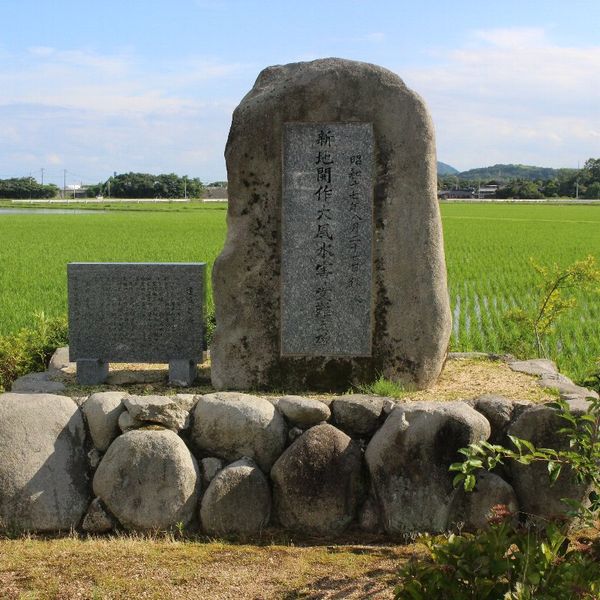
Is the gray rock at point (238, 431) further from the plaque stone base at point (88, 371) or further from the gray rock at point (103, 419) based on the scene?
the plaque stone base at point (88, 371)

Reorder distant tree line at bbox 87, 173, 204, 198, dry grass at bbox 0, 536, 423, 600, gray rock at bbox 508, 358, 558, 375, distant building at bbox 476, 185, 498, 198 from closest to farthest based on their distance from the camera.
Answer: dry grass at bbox 0, 536, 423, 600 → gray rock at bbox 508, 358, 558, 375 → distant tree line at bbox 87, 173, 204, 198 → distant building at bbox 476, 185, 498, 198

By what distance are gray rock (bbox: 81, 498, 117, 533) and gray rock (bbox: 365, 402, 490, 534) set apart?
5.80 feet

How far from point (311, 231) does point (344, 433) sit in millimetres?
2100

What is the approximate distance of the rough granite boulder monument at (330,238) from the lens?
6.42 meters

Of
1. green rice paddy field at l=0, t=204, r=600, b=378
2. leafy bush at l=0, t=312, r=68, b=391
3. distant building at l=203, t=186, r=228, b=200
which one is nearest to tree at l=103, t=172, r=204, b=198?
distant building at l=203, t=186, r=228, b=200

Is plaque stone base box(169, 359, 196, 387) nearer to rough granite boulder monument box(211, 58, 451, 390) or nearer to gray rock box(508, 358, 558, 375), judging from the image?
rough granite boulder monument box(211, 58, 451, 390)

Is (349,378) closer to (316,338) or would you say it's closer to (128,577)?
(316,338)

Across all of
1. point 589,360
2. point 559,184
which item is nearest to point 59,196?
point 559,184

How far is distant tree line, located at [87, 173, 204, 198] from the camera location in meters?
94.2

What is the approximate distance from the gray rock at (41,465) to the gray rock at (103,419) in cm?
10

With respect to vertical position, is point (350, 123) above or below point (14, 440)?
above

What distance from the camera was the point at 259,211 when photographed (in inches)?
260

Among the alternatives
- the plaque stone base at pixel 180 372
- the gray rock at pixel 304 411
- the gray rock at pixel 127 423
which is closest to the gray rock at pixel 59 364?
the plaque stone base at pixel 180 372

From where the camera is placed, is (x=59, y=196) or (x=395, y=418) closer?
(x=395, y=418)
